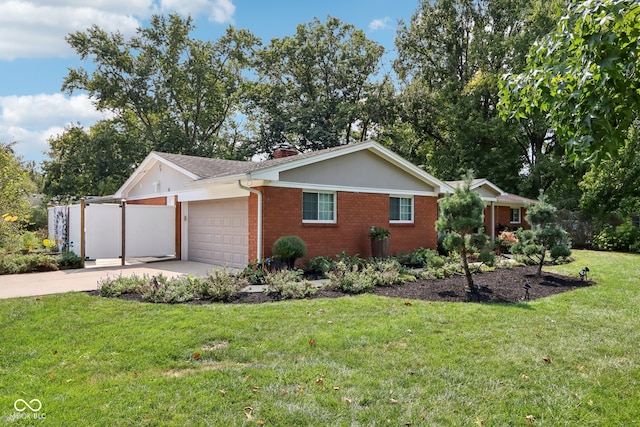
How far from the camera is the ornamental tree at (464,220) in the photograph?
8.76 m

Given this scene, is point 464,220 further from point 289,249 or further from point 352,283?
point 289,249

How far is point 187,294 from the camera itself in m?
7.70

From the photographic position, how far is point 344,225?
1309cm

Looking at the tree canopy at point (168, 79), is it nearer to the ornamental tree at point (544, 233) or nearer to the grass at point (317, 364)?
the ornamental tree at point (544, 233)

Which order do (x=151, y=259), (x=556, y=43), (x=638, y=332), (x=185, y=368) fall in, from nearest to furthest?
(x=556, y=43), (x=185, y=368), (x=638, y=332), (x=151, y=259)

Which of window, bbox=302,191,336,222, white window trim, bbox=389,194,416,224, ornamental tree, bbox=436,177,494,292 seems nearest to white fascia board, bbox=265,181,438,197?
white window trim, bbox=389,194,416,224

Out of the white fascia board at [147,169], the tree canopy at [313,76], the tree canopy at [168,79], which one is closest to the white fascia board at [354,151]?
the white fascia board at [147,169]

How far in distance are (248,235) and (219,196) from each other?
2037 millimetres

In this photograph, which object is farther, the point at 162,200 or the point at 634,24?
the point at 162,200

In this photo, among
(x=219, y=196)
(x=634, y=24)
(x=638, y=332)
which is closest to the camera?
(x=634, y=24)

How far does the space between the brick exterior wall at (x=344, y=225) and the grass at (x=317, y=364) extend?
445cm

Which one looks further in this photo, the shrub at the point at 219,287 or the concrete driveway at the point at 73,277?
the concrete driveway at the point at 73,277

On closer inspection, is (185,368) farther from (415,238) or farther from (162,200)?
(162,200)

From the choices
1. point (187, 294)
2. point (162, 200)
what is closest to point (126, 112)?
point (162, 200)
